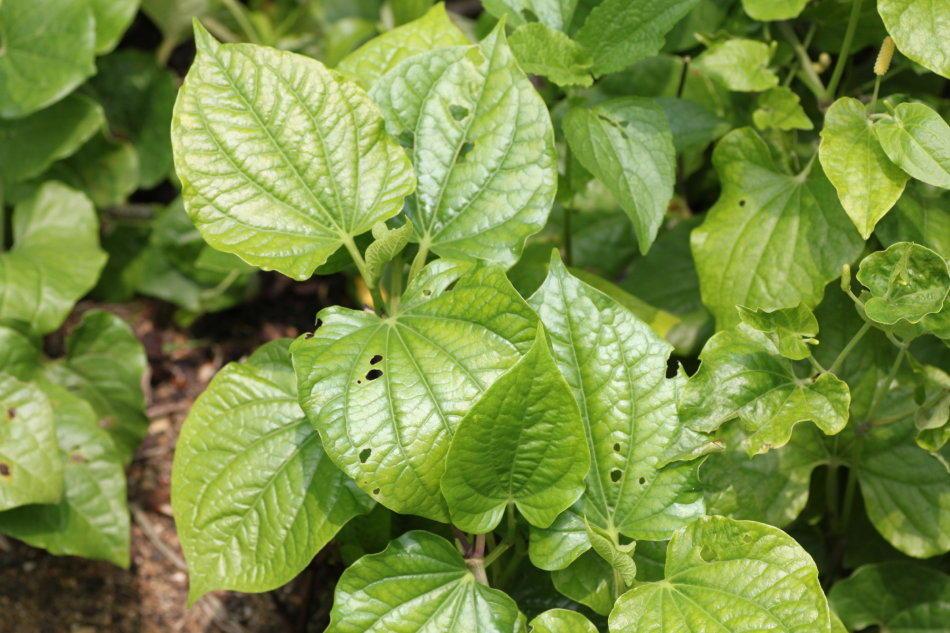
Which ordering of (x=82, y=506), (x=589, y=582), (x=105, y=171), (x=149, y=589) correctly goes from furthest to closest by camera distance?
(x=105, y=171), (x=149, y=589), (x=82, y=506), (x=589, y=582)

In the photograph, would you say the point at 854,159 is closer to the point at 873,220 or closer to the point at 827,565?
the point at 873,220

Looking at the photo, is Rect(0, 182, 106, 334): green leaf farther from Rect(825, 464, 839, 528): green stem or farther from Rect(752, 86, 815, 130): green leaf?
Rect(825, 464, 839, 528): green stem

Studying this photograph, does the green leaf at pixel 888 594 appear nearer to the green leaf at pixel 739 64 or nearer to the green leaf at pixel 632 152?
the green leaf at pixel 632 152

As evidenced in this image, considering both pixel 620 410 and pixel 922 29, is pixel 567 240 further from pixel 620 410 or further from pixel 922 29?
pixel 922 29

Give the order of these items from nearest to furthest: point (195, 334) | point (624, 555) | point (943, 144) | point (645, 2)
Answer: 1. point (624, 555)
2. point (943, 144)
3. point (645, 2)
4. point (195, 334)

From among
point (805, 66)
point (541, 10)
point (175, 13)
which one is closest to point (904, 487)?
point (805, 66)

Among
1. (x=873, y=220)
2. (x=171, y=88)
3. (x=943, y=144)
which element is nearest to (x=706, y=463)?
(x=873, y=220)

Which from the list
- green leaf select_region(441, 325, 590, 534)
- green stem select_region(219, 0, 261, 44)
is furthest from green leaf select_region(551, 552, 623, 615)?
green stem select_region(219, 0, 261, 44)
